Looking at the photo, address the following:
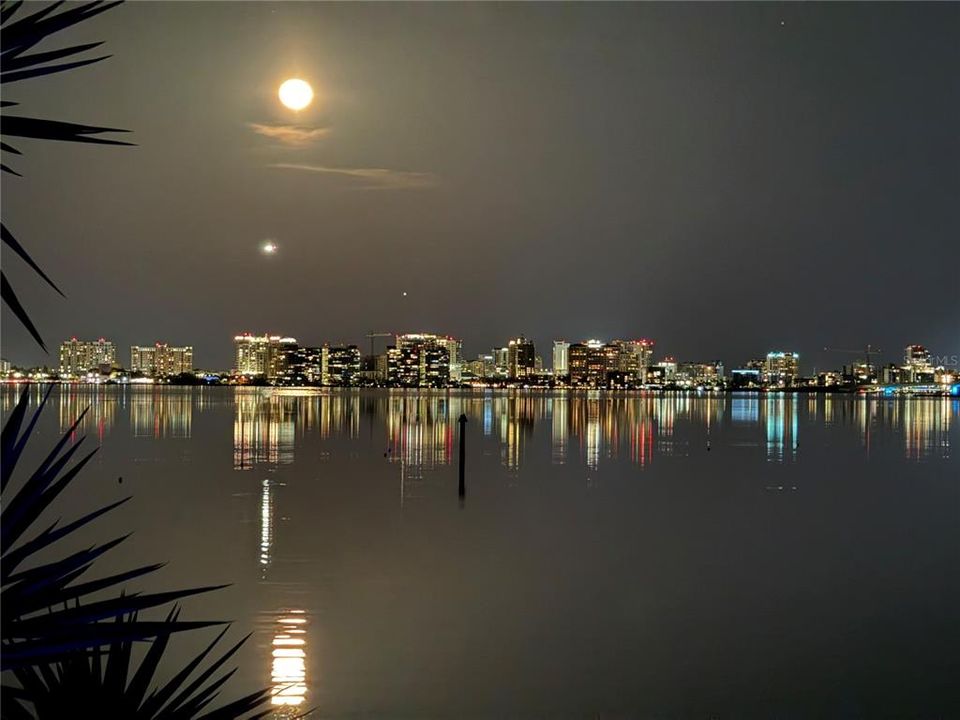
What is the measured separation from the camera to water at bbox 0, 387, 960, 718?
38.4ft

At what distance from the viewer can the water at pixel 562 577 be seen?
1170 cm

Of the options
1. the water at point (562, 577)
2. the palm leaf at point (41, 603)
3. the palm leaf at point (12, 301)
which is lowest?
the water at point (562, 577)

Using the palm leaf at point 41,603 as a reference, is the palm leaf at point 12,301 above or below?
above

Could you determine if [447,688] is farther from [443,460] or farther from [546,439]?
[546,439]

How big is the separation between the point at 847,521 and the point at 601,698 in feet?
53.7

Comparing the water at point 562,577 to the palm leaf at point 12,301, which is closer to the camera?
the palm leaf at point 12,301

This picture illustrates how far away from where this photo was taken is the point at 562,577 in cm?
1795

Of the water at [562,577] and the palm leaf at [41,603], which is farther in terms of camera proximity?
the water at [562,577]

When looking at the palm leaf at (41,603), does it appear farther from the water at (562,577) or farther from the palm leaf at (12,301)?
the water at (562,577)

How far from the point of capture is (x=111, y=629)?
2637 mm

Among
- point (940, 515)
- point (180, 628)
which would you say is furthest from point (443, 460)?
point (180, 628)

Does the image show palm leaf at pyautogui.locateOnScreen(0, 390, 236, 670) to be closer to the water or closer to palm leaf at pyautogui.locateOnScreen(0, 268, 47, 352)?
palm leaf at pyautogui.locateOnScreen(0, 268, 47, 352)

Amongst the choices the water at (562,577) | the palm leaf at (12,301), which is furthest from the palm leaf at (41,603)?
the water at (562,577)

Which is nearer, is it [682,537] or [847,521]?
[682,537]
